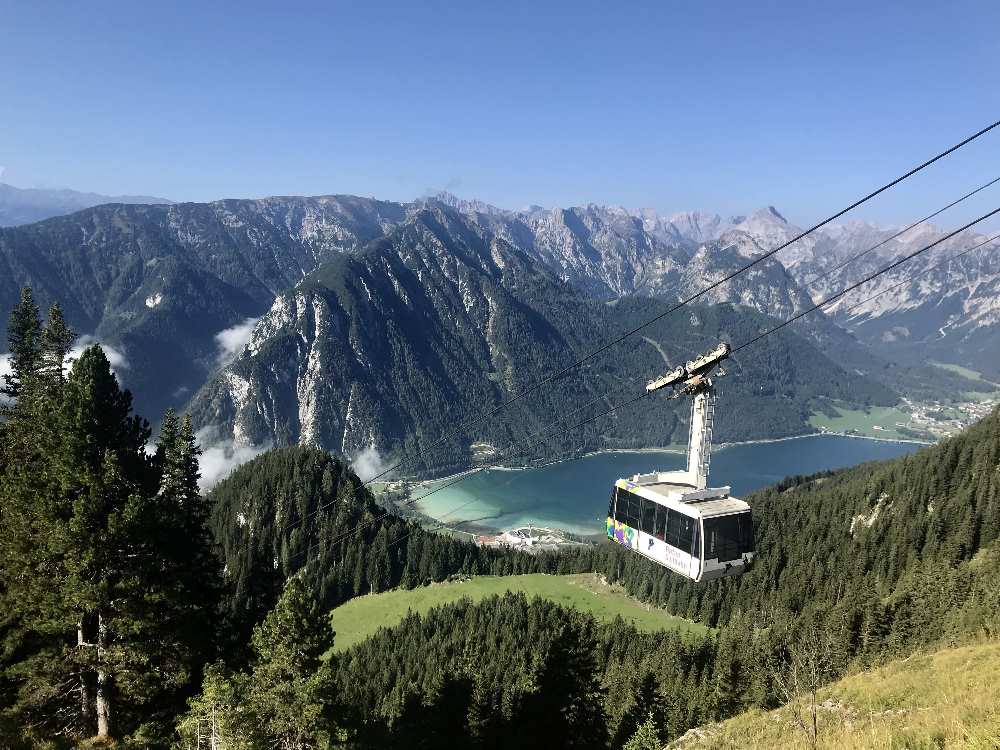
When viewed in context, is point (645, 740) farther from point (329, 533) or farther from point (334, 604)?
point (329, 533)

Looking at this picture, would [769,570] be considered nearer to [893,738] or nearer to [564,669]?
[564,669]

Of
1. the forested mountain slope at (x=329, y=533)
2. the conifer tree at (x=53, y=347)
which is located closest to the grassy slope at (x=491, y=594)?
the forested mountain slope at (x=329, y=533)

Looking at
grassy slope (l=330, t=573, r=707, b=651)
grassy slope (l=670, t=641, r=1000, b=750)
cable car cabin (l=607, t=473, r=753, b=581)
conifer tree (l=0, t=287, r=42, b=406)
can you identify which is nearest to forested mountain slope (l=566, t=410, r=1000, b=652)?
grassy slope (l=330, t=573, r=707, b=651)

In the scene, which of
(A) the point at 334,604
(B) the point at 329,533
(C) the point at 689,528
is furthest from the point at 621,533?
(B) the point at 329,533

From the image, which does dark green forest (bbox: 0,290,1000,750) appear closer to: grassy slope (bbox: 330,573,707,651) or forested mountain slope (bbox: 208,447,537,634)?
forested mountain slope (bbox: 208,447,537,634)

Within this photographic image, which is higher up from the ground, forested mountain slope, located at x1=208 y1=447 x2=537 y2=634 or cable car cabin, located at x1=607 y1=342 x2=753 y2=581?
cable car cabin, located at x1=607 y1=342 x2=753 y2=581

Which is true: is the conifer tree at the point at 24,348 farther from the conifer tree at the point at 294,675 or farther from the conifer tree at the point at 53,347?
the conifer tree at the point at 294,675
